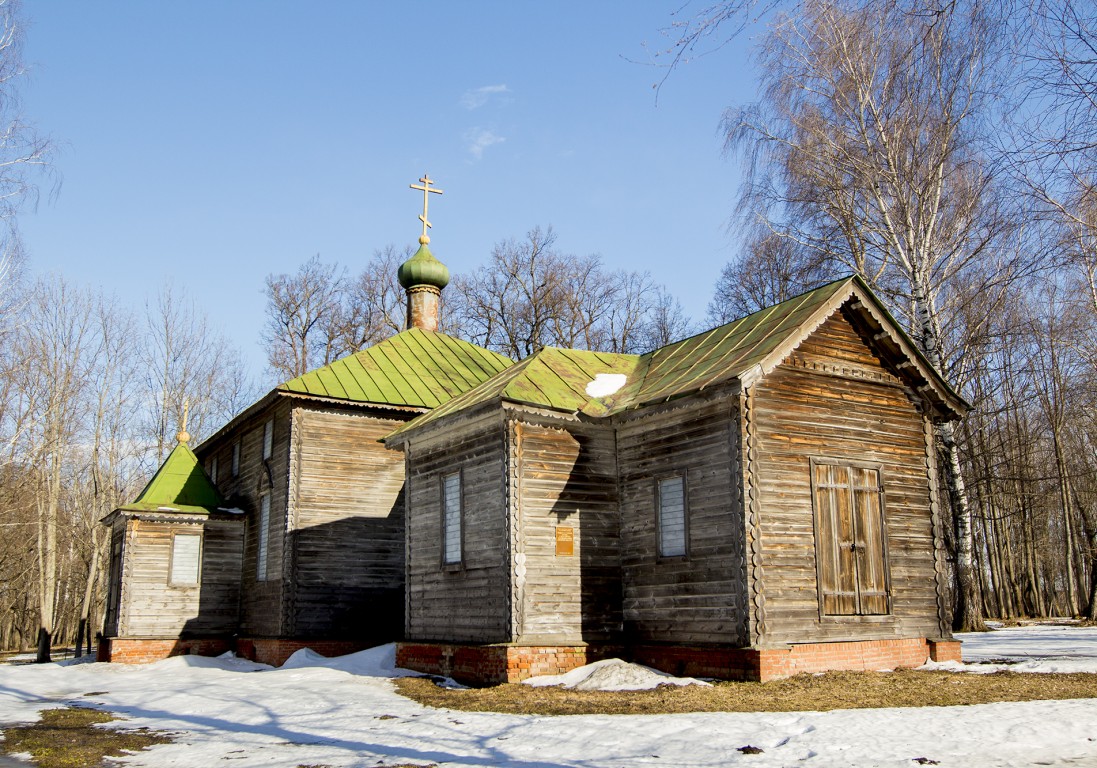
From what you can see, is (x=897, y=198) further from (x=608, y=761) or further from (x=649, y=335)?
(x=649, y=335)

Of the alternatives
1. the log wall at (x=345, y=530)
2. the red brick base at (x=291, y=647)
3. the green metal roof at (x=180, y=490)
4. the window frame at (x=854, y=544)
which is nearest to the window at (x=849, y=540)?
the window frame at (x=854, y=544)

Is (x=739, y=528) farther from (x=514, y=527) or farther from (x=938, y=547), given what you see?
(x=938, y=547)

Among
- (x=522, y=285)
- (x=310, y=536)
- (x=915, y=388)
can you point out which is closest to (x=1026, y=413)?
(x=522, y=285)

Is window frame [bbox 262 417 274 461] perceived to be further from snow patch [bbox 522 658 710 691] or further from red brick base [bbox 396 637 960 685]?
snow patch [bbox 522 658 710 691]

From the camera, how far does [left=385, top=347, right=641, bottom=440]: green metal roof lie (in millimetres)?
16266

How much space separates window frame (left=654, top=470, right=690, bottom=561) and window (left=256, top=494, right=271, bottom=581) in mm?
11440

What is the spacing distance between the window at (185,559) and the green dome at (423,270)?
9573mm

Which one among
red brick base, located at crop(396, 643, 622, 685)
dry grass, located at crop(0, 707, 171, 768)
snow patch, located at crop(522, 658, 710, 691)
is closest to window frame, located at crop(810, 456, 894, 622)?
snow patch, located at crop(522, 658, 710, 691)

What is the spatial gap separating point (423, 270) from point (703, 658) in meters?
17.6

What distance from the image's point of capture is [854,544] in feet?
49.6

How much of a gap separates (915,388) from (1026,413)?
28.6m

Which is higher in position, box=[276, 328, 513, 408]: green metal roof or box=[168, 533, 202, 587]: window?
box=[276, 328, 513, 408]: green metal roof

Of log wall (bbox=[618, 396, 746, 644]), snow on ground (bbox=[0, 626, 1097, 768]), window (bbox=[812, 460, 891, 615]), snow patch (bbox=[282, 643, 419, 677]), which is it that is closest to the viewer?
snow on ground (bbox=[0, 626, 1097, 768])

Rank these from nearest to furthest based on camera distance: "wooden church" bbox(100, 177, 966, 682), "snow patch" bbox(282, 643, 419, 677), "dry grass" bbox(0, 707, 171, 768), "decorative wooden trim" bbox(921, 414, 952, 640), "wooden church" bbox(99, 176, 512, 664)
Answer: "dry grass" bbox(0, 707, 171, 768)
"wooden church" bbox(100, 177, 966, 682)
"decorative wooden trim" bbox(921, 414, 952, 640)
"snow patch" bbox(282, 643, 419, 677)
"wooden church" bbox(99, 176, 512, 664)
